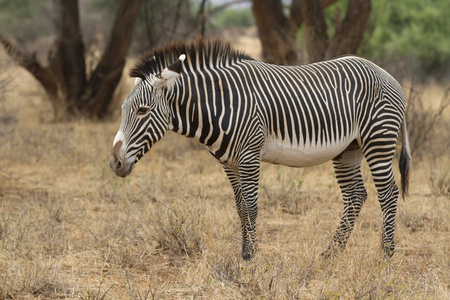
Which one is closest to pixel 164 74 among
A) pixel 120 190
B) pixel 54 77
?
pixel 120 190

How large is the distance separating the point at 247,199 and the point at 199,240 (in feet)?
2.24

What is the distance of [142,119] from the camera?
4.31 m

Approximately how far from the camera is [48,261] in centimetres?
460

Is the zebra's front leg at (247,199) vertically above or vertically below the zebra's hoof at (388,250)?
above

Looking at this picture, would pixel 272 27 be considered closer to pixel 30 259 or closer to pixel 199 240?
pixel 199 240

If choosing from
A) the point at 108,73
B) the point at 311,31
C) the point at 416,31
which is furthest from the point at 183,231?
the point at 416,31

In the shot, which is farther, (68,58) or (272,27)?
(68,58)

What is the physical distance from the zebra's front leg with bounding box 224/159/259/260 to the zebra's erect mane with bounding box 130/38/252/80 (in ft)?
3.01

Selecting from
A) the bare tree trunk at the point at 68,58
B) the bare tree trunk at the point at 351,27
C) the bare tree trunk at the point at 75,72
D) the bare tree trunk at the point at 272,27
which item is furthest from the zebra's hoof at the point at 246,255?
the bare tree trunk at the point at 68,58

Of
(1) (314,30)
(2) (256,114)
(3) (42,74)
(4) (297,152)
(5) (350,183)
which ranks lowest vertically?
(3) (42,74)

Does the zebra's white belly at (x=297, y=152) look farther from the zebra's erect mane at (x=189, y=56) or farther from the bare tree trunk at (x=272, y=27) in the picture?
the bare tree trunk at (x=272, y=27)

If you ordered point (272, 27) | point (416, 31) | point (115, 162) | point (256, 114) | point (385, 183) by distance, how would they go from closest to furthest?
point (115, 162), point (256, 114), point (385, 183), point (272, 27), point (416, 31)

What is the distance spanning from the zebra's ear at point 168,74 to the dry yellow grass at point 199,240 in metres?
1.20

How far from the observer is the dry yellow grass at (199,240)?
4027mm
